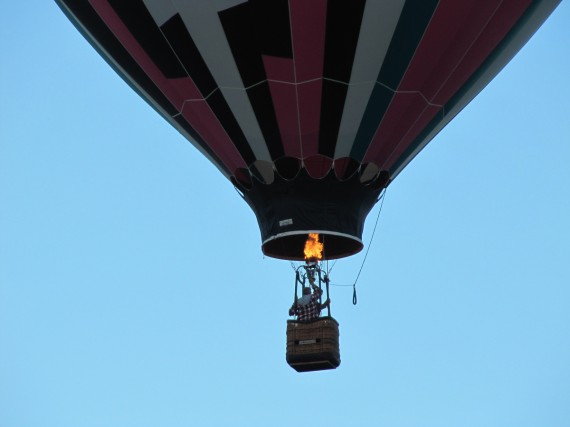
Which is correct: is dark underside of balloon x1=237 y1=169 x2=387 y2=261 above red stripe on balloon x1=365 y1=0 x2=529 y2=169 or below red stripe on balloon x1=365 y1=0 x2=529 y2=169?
below

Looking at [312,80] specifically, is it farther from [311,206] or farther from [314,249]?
[314,249]

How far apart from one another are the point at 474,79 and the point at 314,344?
3.29 meters

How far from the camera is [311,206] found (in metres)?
12.7

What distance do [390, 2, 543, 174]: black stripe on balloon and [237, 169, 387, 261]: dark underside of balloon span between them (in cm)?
50

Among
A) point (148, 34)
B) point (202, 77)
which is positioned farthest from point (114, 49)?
point (202, 77)

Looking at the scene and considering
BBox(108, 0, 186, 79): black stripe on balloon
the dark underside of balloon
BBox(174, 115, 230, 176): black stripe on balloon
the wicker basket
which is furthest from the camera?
BBox(174, 115, 230, 176): black stripe on balloon

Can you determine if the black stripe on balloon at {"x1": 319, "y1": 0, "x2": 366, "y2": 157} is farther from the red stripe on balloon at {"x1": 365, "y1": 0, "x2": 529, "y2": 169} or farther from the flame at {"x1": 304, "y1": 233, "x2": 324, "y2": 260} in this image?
the flame at {"x1": 304, "y1": 233, "x2": 324, "y2": 260}

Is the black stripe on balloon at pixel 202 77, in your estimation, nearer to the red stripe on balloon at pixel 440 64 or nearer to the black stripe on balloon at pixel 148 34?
the black stripe on balloon at pixel 148 34

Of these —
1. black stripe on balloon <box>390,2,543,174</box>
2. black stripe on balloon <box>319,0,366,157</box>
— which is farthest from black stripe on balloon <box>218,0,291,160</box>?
black stripe on balloon <box>390,2,543,174</box>

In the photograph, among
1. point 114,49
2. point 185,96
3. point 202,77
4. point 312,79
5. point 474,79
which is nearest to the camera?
point 312,79

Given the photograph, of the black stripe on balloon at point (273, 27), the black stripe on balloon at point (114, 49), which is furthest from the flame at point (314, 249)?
the black stripe on balloon at point (273, 27)

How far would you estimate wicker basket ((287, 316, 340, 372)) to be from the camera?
12.2 metres

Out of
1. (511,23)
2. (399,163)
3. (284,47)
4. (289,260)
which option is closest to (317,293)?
(289,260)

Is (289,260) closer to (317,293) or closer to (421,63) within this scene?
(317,293)
